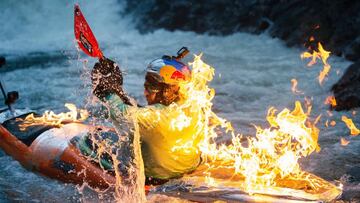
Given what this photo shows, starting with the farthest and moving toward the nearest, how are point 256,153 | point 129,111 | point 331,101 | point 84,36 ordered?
point 331,101 → point 256,153 → point 84,36 → point 129,111

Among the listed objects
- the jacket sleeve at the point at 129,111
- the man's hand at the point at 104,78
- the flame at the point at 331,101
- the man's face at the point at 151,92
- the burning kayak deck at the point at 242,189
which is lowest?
the burning kayak deck at the point at 242,189

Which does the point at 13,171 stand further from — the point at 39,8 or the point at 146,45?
the point at 39,8

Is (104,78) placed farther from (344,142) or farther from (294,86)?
(294,86)

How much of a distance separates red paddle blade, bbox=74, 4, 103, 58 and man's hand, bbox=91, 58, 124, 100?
1.03 feet

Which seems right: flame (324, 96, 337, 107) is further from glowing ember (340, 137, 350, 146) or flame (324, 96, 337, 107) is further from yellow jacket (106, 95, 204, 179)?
yellow jacket (106, 95, 204, 179)

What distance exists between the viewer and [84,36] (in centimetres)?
449

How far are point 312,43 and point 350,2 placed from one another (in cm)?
165

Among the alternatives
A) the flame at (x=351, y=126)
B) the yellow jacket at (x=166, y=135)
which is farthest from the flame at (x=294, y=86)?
the yellow jacket at (x=166, y=135)

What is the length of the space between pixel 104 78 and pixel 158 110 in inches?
22.2

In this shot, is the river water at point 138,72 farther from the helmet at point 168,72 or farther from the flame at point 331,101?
the helmet at point 168,72

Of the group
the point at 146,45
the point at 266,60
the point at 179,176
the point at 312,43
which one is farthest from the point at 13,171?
the point at 146,45

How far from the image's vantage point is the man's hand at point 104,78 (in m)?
4.13

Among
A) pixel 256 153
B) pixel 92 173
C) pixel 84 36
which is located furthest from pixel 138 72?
pixel 84 36

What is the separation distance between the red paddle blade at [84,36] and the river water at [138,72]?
0.64ft
